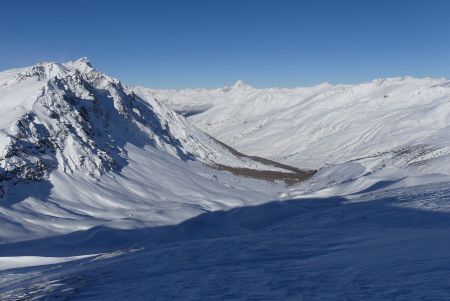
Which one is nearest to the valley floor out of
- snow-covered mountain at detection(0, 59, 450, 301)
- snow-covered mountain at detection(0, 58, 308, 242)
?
snow-covered mountain at detection(0, 59, 450, 301)

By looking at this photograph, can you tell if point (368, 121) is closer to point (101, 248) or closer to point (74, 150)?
point (74, 150)

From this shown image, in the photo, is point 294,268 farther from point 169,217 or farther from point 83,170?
point 83,170

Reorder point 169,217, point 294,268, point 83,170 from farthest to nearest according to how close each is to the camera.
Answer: point 83,170, point 169,217, point 294,268

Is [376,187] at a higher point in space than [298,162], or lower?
lower

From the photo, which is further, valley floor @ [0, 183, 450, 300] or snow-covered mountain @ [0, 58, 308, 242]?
snow-covered mountain @ [0, 58, 308, 242]

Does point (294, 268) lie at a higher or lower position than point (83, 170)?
lower

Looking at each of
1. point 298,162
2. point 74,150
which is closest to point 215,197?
point 74,150

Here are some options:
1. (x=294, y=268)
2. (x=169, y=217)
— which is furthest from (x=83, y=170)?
(x=294, y=268)

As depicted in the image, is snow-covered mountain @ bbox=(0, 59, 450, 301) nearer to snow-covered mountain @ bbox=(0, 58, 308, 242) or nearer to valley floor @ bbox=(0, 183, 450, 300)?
valley floor @ bbox=(0, 183, 450, 300)

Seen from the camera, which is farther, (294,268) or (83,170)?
(83,170)
